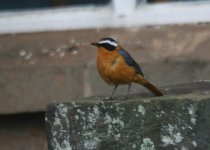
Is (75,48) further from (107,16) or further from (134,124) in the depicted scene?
(134,124)

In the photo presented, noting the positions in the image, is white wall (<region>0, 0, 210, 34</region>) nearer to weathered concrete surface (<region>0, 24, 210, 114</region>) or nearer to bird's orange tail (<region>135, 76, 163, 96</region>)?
weathered concrete surface (<region>0, 24, 210, 114</region>)

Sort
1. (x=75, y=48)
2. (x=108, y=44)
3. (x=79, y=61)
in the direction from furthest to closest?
(x=75, y=48) → (x=79, y=61) → (x=108, y=44)

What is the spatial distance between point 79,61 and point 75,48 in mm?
172

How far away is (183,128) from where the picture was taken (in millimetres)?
3117

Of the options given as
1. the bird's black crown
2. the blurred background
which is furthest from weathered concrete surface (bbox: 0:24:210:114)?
the bird's black crown

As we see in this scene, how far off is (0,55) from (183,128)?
3.15 m

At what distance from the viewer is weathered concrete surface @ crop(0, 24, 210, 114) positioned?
5.75 m

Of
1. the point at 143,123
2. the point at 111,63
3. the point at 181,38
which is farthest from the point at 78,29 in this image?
the point at 143,123

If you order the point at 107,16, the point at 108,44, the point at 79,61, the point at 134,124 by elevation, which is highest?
the point at 107,16

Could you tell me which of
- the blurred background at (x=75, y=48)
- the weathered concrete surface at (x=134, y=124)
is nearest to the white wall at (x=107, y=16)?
the blurred background at (x=75, y=48)

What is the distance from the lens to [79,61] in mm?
5863

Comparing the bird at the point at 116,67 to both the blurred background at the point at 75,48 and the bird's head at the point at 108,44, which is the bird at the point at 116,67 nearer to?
the bird's head at the point at 108,44

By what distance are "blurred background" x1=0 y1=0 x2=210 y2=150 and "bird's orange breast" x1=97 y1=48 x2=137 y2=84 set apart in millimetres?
1808

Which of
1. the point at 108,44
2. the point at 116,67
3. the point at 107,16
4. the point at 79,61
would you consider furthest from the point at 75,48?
the point at 116,67
